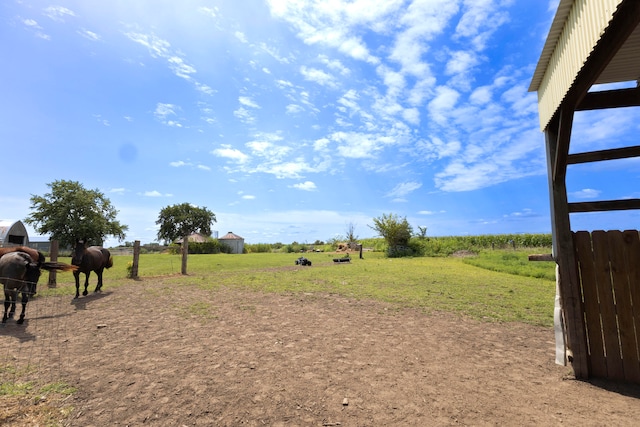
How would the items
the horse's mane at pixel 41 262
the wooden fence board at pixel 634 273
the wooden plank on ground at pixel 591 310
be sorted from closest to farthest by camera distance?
the wooden fence board at pixel 634 273
the wooden plank on ground at pixel 591 310
the horse's mane at pixel 41 262

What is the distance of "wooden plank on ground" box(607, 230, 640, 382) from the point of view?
417 cm

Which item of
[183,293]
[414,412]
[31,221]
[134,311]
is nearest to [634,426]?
[414,412]

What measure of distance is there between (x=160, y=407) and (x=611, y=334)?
5903 millimetres

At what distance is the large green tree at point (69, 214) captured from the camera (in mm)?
40500

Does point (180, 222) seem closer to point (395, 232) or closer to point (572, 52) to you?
point (395, 232)

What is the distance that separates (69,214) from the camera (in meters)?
41.2

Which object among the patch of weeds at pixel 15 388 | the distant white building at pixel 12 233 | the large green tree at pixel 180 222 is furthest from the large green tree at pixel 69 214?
the patch of weeds at pixel 15 388

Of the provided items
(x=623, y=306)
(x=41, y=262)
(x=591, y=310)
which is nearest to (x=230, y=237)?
(x=41, y=262)

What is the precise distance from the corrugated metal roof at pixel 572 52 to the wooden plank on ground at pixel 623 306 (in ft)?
6.61

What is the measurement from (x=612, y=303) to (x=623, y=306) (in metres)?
0.12

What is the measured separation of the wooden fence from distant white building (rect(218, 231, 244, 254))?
54.2 metres

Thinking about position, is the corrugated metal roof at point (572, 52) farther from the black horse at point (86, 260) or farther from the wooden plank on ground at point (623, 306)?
the black horse at point (86, 260)

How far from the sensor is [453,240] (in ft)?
155

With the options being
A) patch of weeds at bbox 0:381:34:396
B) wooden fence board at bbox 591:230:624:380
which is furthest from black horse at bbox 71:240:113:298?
wooden fence board at bbox 591:230:624:380
